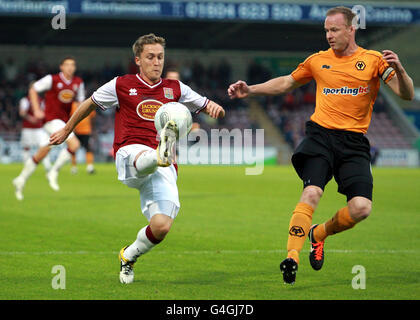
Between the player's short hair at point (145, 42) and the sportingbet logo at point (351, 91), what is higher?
the player's short hair at point (145, 42)

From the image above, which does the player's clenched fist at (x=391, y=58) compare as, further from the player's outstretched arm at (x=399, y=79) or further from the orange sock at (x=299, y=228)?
the orange sock at (x=299, y=228)

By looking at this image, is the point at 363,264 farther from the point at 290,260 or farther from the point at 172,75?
the point at 172,75

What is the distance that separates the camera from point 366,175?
21.2 ft

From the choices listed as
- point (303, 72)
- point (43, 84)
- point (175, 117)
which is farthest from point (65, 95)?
point (175, 117)

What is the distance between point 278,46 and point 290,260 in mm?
37496

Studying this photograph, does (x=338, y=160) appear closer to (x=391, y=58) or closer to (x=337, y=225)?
(x=337, y=225)

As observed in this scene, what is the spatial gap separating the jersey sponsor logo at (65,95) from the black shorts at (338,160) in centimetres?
886

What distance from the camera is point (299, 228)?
239 inches

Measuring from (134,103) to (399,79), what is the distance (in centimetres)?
228

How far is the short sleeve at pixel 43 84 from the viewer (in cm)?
1398

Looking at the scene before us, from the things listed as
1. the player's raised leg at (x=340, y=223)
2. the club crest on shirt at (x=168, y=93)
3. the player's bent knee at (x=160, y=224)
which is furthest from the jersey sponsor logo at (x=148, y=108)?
the player's raised leg at (x=340, y=223)

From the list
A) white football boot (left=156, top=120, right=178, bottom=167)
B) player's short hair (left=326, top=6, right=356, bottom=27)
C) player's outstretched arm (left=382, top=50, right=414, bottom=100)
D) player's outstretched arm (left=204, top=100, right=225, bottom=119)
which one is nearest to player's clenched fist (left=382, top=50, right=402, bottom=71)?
player's outstretched arm (left=382, top=50, right=414, bottom=100)

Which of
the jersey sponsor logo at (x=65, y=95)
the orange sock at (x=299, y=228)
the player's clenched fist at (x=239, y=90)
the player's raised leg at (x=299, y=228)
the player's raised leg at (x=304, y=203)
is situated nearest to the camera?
the player's raised leg at (x=299, y=228)

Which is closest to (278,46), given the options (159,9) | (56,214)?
(159,9)
